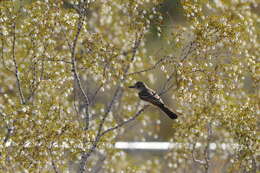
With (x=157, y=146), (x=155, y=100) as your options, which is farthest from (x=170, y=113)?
(x=157, y=146)

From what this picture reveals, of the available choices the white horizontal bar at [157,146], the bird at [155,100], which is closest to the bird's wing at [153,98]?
the bird at [155,100]

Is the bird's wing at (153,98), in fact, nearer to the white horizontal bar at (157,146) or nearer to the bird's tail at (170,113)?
the bird's tail at (170,113)

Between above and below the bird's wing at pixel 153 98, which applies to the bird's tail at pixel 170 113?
below

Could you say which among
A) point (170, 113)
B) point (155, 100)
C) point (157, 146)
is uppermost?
point (157, 146)

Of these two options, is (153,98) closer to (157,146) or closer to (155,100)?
Result: (155,100)

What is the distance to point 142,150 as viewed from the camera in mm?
11156

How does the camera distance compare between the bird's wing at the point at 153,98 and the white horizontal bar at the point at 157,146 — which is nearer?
the bird's wing at the point at 153,98

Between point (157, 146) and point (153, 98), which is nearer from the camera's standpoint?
point (153, 98)

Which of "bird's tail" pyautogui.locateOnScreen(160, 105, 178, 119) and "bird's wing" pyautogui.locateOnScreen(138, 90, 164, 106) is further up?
"bird's wing" pyautogui.locateOnScreen(138, 90, 164, 106)

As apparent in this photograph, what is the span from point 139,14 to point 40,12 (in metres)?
1.26

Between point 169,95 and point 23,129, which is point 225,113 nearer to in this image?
point 23,129

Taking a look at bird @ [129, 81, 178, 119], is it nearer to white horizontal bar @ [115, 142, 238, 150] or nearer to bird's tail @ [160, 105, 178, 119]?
bird's tail @ [160, 105, 178, 119]

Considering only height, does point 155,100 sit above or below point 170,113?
above

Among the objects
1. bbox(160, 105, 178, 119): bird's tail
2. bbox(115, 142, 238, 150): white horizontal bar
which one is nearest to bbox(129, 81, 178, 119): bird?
bbox(160, 105, 178, 119): bird's tail
